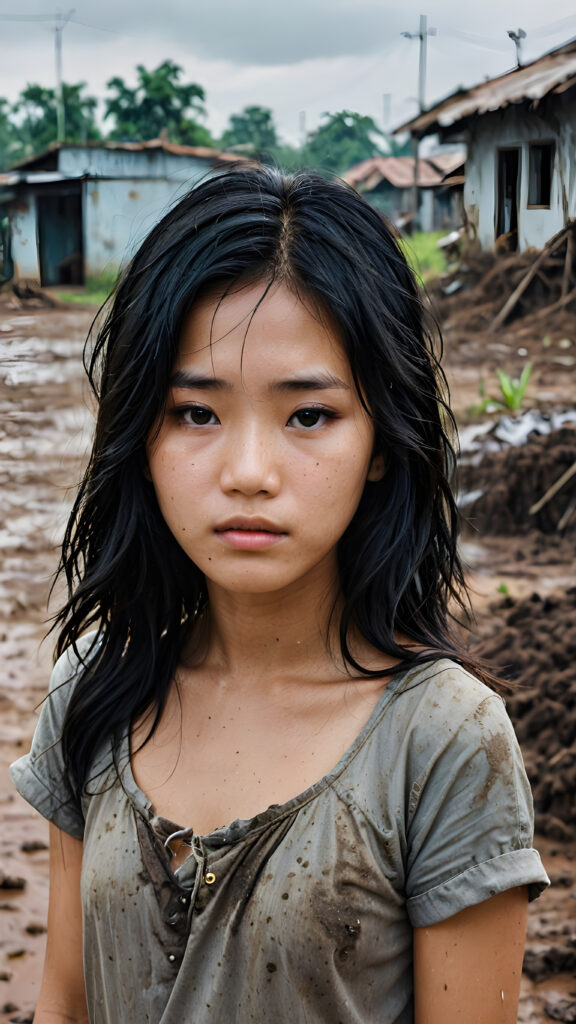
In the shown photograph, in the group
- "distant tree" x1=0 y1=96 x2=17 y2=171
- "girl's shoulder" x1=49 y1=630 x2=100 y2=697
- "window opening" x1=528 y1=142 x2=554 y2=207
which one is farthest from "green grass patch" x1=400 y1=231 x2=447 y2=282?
"girl's shoulder" x1=49 y1=630 x2=100 y2=697

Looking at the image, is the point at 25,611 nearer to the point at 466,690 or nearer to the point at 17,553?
the point at 17,553

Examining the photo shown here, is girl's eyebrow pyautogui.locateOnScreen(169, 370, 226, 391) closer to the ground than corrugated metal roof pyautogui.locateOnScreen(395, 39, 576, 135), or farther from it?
closer to the ground

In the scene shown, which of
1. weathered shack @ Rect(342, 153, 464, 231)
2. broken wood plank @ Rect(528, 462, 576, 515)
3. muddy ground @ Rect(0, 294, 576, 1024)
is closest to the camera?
muddy ground @ Rect(0, 294, 576, 1024)

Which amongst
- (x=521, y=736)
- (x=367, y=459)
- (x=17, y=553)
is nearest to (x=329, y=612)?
(x=367, y=459)

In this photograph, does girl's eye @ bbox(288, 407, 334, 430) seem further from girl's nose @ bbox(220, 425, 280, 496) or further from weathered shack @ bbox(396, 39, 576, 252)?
weathered shack @ bbox(396, 39, 576, 252)

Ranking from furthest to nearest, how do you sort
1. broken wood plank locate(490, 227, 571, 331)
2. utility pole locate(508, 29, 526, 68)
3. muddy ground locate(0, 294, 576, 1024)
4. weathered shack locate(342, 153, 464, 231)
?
weathered shack locate(342, 153, 464, 231) → muddy ground locate(0, 294, 576, 1024) → utility pole locate(508, 29, 526, 68) → broken wood plank locate(490, 227, 571, 331)

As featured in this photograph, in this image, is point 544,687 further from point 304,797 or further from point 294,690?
point 304,797

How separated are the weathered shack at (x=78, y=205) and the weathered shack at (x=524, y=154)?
0.52 metres

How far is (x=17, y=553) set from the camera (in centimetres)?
297

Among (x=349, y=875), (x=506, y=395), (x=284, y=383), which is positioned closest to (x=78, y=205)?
(x=284, y=383)

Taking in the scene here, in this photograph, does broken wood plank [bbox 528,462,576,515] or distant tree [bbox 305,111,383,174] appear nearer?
distant tree [bbox 305,111,383,174]

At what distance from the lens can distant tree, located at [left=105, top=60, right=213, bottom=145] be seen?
8.20ft

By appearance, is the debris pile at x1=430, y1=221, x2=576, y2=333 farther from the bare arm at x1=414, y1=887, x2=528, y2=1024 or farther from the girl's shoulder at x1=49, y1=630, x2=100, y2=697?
the bare arm at x1=414, y1=887, x2=528, y2=1024

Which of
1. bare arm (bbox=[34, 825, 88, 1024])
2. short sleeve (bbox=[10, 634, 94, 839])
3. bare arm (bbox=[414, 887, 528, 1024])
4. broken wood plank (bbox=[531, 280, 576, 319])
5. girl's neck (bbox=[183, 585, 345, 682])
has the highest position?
broken wood plank (bbox=[531, 280, 576, 319])
